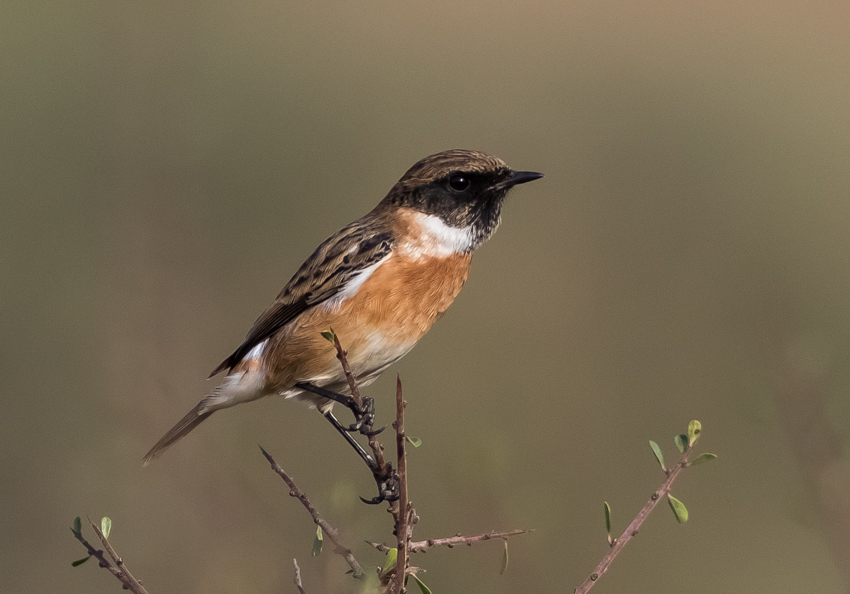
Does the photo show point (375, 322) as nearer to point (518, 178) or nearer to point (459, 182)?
point (459, 182)

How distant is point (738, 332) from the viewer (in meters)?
6.84

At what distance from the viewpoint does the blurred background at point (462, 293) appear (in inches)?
142

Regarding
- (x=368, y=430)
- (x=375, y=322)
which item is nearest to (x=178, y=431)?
(x=375, y=322)

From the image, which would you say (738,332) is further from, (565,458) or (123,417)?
(123,417)

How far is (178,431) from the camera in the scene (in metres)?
3.93

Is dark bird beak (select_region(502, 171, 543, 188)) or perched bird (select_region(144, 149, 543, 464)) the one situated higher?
dark bird beak (select_region(502, 171, 543, 188))

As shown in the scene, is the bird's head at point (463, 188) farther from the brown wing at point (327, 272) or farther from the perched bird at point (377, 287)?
the brown wing at point (327, 272)

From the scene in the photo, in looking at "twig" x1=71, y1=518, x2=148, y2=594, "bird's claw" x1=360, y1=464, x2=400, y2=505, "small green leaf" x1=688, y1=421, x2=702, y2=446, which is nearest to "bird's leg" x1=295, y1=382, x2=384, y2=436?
"bird's claw" x1=360, y1=464, x2=400, y2=505

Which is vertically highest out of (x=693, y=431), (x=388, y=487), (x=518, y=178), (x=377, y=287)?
(x=518, y=178)

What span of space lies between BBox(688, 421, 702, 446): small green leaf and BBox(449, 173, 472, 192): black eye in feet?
6.05

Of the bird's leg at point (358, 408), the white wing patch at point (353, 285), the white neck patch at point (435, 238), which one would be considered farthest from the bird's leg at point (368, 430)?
the white neck patch at point (435, 238)

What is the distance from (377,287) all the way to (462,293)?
3.72 m

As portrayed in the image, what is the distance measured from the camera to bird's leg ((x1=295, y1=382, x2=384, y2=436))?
2.89m

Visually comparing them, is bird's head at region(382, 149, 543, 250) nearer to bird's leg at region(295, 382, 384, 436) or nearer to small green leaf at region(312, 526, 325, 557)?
bird's leg at region(295, 382, 384, 436)
